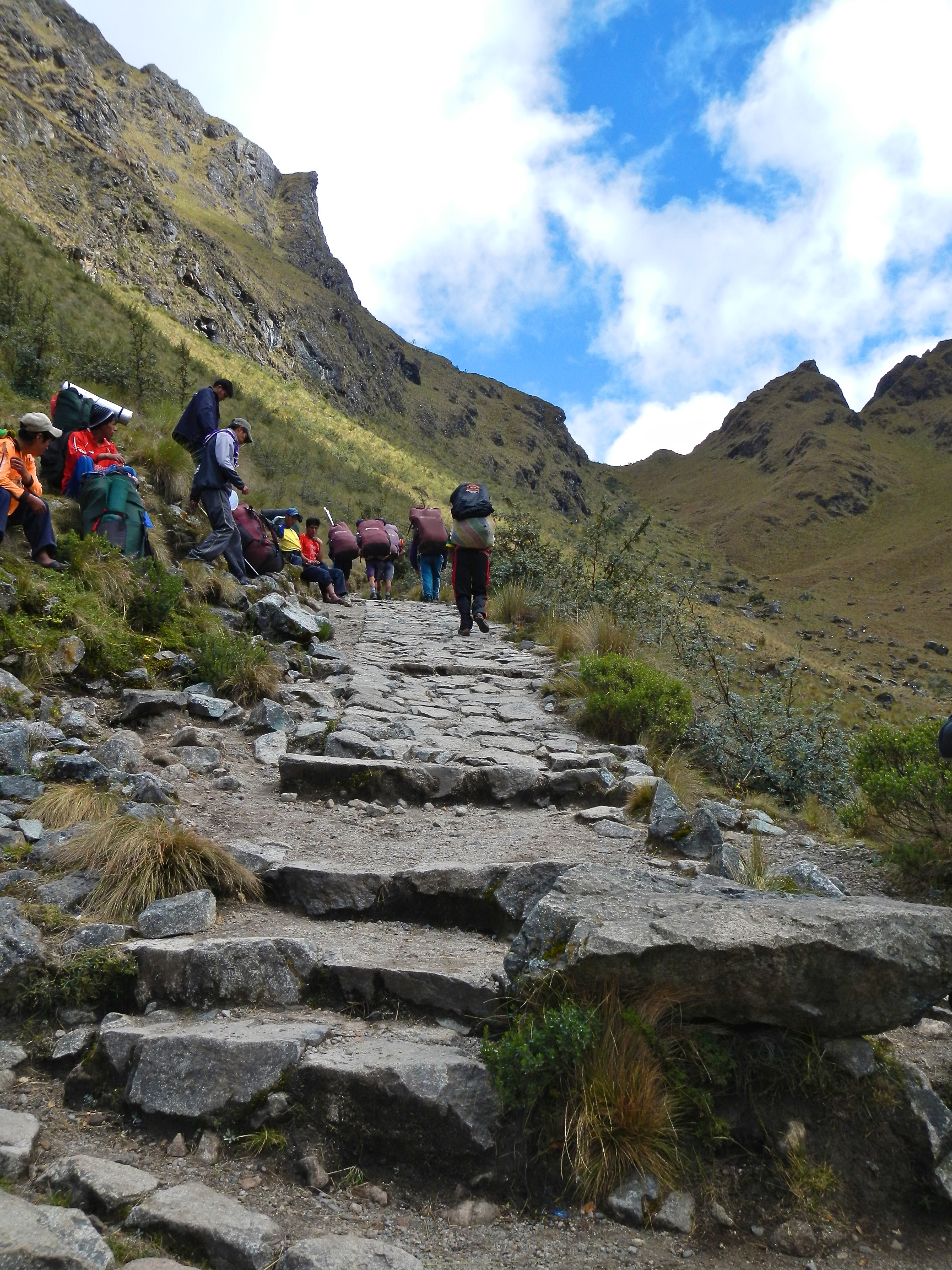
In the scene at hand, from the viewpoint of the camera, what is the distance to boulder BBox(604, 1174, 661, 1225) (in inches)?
82.5

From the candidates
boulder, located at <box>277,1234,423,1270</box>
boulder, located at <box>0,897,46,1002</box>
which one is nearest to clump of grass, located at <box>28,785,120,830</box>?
boulder, located at <box>0,897,46,1002</box>

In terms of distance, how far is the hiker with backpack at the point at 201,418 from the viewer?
29.5ft

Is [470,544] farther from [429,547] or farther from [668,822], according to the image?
[668,822]

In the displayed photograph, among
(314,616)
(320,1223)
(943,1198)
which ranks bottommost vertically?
(320,1223)

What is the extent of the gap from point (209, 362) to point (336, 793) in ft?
115

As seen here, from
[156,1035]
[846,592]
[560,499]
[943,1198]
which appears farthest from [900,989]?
[560,499]

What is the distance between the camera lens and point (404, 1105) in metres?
2.27

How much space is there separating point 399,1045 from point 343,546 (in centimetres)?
1262

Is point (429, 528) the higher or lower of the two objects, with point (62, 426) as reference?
higher

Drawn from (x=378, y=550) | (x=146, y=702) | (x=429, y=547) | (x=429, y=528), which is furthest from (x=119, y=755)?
(x=378, y=550)

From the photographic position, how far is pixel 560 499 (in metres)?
108

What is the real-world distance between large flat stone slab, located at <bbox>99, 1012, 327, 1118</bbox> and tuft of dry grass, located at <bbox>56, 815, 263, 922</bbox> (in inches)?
24.5

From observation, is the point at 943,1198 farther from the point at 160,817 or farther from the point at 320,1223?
the point at 160,817

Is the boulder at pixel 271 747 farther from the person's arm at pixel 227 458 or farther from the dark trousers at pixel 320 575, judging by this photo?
the dark trousers at pixel 320 575
